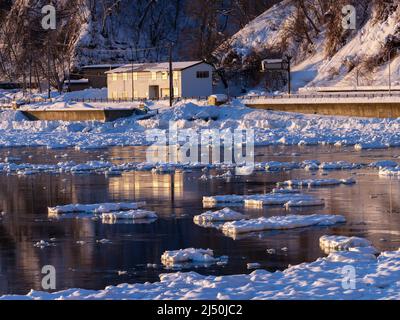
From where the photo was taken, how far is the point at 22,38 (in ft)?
403

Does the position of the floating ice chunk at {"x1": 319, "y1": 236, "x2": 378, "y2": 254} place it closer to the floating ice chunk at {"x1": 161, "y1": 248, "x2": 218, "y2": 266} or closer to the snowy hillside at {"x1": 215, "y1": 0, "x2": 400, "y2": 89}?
the floating ice chunk at {"x1": 161, "y1": 248, "x2": 218, "y2": 266}

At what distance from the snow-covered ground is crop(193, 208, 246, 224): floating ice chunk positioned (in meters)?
5.94

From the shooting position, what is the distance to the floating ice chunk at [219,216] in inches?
903

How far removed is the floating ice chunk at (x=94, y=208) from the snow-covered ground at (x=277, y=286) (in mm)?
8672

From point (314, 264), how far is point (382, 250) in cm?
209

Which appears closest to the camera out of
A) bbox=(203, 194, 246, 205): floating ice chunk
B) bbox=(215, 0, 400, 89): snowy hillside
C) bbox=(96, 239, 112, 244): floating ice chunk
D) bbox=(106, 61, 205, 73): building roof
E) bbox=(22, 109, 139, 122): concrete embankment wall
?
bbox=(96, 239, 112, 244): floating ice chunk

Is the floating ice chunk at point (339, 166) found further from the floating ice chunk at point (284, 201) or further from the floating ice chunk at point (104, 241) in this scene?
the floating ice chunk at point (104, 241)

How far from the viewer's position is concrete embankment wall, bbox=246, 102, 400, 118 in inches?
2347

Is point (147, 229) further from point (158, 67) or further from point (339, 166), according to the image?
point (158, 67)

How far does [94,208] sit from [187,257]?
7408mm

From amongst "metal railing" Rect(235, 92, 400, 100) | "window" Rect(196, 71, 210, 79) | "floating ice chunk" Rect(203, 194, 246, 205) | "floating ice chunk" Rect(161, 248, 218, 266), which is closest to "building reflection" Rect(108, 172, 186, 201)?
"floating ice chunk" Rect(203, 194, 246, 205)
